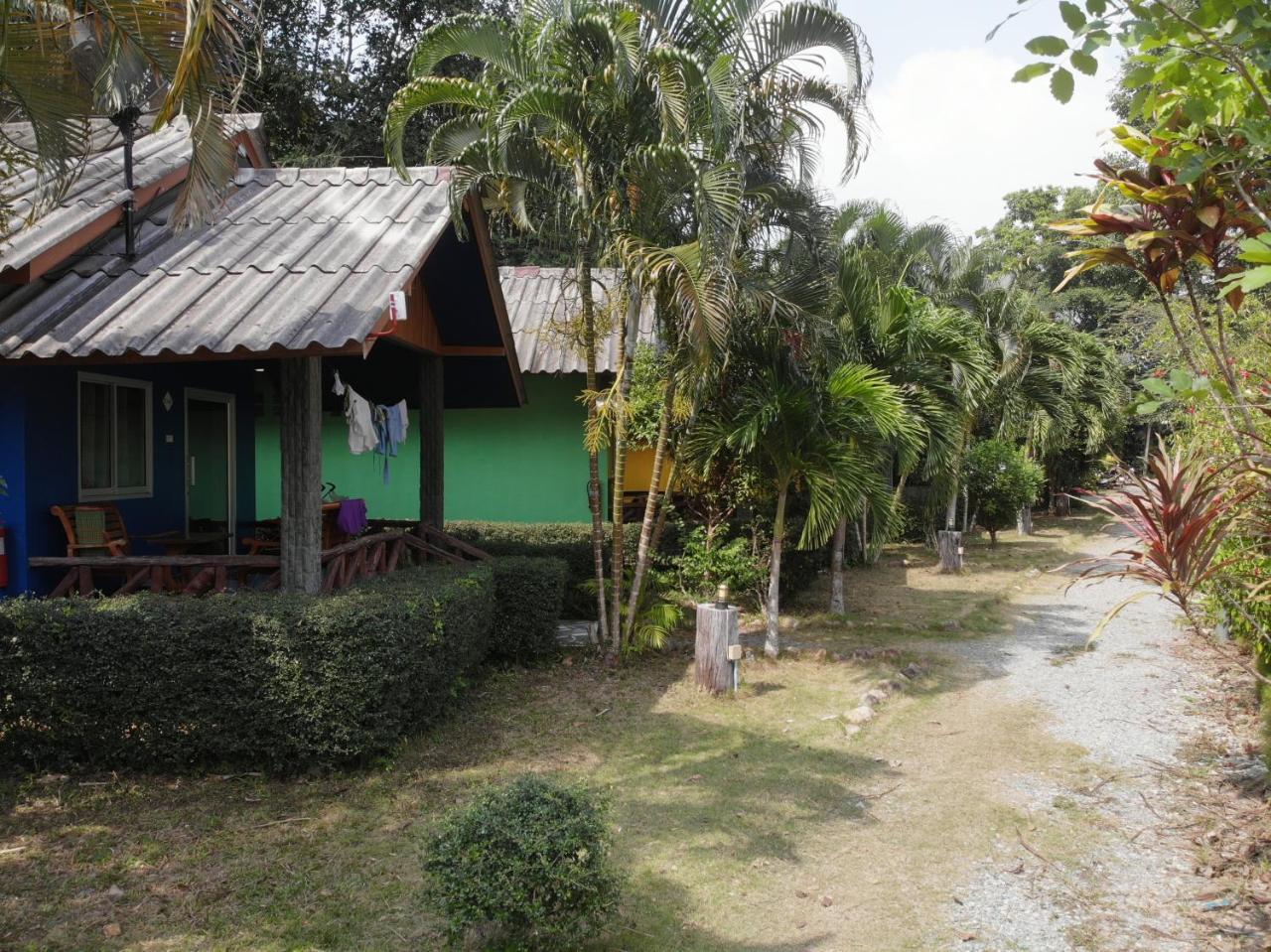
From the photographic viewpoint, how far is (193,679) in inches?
219

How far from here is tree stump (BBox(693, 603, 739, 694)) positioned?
8.09 metres

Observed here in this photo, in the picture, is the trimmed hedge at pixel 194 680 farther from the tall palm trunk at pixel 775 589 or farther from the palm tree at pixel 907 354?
the palm tree at pixel 907 354

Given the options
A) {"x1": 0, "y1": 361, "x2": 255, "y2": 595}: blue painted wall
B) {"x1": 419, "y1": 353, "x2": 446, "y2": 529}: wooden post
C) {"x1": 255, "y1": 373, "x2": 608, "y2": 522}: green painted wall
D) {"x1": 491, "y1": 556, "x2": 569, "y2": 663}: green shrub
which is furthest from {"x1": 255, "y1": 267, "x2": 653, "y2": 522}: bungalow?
{"x1": 0, "y1": 361, "x2": 255, "y2": 595}: blue painted wall

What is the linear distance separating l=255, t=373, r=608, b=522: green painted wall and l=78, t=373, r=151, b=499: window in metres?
5.77

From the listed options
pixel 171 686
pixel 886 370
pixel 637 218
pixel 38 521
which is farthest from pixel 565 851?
pixel 886 370

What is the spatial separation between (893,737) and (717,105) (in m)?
5.04

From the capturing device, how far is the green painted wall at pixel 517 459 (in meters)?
14.4

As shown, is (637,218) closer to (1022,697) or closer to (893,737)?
(893,737)

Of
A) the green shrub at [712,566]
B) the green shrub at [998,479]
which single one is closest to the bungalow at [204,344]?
the green shrub at [712,566]

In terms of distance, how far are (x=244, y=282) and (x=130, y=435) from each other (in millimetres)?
2781

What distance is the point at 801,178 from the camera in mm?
8922

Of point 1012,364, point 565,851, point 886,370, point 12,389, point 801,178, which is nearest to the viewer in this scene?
point 565,851

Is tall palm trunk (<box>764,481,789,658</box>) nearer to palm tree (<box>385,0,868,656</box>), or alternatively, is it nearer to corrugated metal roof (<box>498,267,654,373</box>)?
palm tree (<box>385,0,868,656</box>)

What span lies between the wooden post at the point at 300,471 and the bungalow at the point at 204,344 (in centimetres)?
1
